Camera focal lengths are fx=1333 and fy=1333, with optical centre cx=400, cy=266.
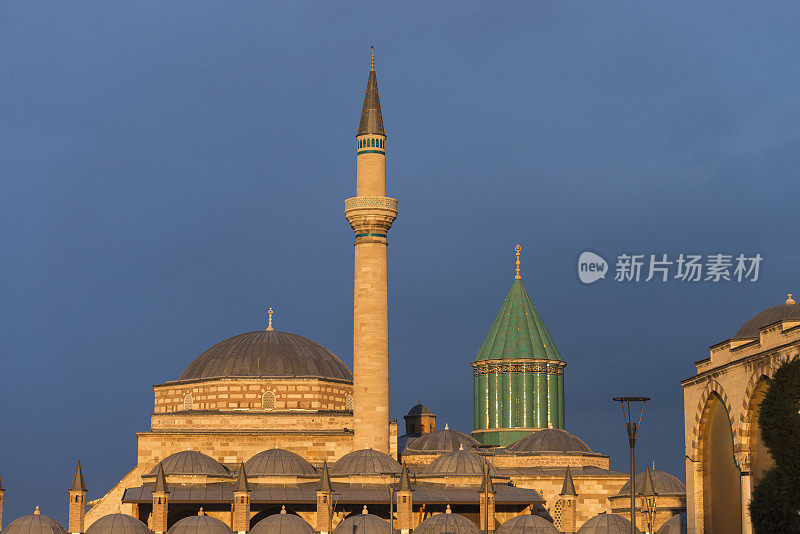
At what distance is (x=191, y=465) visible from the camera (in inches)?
2697

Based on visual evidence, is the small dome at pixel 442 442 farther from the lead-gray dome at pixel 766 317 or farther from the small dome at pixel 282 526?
the lead-gray dome at pixel 766 317

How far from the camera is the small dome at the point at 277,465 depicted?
2708 inches

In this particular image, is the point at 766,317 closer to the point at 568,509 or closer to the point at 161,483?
the point at 568,509

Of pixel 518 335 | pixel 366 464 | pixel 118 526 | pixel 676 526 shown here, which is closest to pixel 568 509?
pixel 676 526

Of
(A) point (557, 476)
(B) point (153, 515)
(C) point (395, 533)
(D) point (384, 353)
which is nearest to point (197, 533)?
(B) point (153, 515)

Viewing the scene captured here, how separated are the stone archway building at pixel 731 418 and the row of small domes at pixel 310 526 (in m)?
12.9

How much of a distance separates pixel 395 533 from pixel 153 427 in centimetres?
1948

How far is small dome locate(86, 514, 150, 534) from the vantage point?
60.6m

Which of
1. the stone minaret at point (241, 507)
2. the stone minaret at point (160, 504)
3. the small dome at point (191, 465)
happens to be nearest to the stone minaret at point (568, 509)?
the stone minaret at point (241, 507)

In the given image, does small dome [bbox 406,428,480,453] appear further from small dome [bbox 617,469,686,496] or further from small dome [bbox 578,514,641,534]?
small dome [bbox 578,514,641,534]

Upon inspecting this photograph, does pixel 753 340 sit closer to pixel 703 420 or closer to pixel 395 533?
pixel 703 420

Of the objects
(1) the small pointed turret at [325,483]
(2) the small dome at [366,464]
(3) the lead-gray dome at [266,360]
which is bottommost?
(1) the small pointed turret at [325,483]

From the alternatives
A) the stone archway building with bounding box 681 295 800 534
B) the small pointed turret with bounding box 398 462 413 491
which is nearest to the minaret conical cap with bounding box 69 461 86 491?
the small pointed turret with bounding box 398 462 413 491

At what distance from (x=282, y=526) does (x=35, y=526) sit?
12181 mm
